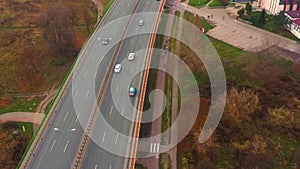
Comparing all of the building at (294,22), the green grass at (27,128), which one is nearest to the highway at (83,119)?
the green grass at (27,128)

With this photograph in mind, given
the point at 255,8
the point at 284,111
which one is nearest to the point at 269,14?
the point at 255,8

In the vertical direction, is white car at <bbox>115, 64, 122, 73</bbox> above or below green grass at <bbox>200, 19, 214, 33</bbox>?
below

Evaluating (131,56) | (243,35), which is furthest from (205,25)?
(131,56)

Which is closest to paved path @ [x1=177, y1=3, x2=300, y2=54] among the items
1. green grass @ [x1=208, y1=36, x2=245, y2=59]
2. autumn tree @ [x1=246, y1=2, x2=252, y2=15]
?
green grass @ [x1=208, y1=36, x2=245, y2=59]

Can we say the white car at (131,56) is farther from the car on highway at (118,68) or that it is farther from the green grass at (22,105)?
the green grass at (22,105)

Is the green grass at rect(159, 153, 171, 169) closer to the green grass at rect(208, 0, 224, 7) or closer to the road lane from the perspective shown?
the road lane

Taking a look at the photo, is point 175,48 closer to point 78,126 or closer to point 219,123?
point 219,123
